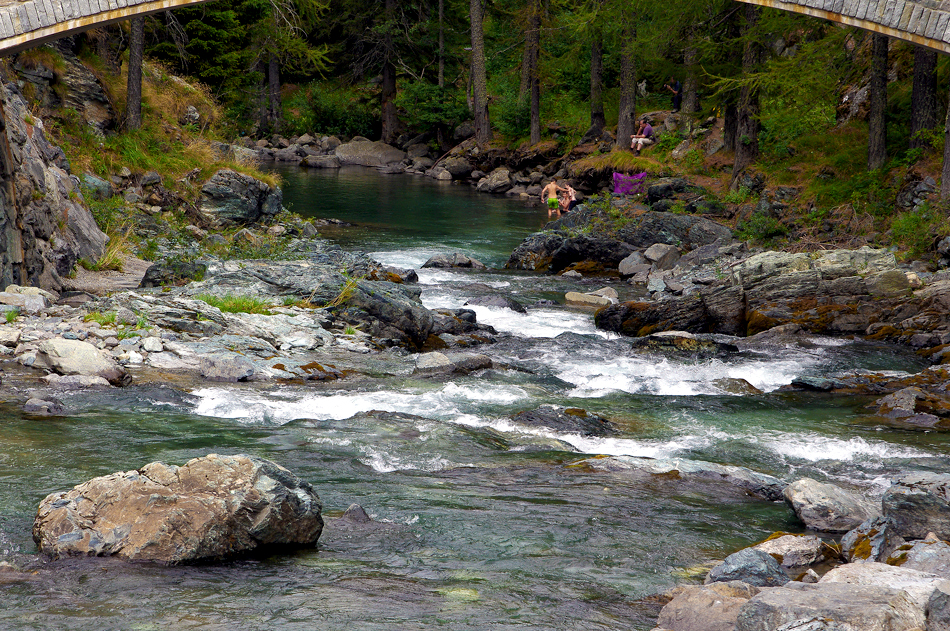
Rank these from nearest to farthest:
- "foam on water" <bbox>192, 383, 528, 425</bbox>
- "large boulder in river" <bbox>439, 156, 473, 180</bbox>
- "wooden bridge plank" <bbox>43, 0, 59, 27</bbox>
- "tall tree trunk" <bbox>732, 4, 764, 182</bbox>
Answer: "foam on water" <bbox>192, 383, 528, 425</bbox> < "wooden bridge plank" <bbox>43, 0, 59, 27</bbox> < "tall tree trunk" <bbox>732, 4, 764, 182</bbox> < "large boulder in river" <bbox>439, 156, 473, 180</bbox>

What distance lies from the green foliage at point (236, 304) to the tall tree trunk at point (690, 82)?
59.0 feet

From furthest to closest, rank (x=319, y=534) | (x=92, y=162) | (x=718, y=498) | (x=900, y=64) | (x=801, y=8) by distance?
(x=900, y=64)
(x=92, y=162)
(x=801, y=8)
(x=718, y=498)
(x=319, y=534)

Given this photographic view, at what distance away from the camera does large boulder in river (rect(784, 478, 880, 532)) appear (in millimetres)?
6367

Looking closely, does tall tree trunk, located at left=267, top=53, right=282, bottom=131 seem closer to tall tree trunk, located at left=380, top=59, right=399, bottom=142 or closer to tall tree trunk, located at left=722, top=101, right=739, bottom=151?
tall tree trunk, located at left=380, top=59, right=399, bottom=142

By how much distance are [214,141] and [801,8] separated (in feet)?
61.2

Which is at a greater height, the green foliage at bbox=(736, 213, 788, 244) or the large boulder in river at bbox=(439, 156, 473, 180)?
the large boulder in river at bbox=(439, 156, 473, 180)

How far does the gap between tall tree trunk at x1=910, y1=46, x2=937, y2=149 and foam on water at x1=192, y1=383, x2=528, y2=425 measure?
48.0 feet

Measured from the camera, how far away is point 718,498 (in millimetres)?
6961

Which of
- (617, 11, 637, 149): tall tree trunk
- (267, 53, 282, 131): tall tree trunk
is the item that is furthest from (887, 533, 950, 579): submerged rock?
(267, 53, 282, 131): tall tree trunk

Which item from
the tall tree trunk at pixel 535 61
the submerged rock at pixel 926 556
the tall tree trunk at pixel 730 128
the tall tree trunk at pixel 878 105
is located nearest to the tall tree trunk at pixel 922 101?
the tall tree trunk at pixel 878 105

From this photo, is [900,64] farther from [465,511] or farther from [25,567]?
[25,567]

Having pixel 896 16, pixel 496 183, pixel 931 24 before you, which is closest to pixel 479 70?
pixel 496 183

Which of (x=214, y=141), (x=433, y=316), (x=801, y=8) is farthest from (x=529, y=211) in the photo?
(x=801, y=8)

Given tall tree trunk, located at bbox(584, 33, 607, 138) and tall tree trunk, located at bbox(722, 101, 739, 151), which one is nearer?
tall tree trunk, located at bbox(722, 101, 739, 151)
